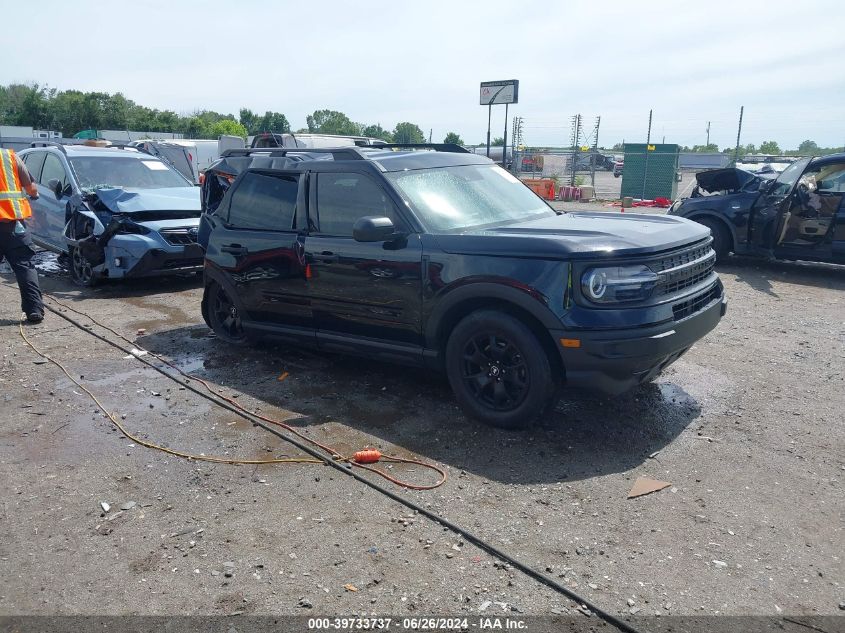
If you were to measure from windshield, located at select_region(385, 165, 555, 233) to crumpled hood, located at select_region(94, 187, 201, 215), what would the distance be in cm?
538

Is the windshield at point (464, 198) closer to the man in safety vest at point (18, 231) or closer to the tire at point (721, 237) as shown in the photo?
the man in safety vest at point (18, 231)

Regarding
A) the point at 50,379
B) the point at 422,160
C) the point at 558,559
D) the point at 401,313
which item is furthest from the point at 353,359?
the point at 558,559

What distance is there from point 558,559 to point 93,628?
201cm

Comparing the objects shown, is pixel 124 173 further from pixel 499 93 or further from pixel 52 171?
pixel 499 93

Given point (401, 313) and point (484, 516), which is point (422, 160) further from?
point (484, 516)

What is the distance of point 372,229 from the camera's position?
184 inches

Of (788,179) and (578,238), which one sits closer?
(578,238)

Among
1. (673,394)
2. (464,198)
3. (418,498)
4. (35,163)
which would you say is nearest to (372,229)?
(464,198)

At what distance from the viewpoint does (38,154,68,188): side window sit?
10.2 meters

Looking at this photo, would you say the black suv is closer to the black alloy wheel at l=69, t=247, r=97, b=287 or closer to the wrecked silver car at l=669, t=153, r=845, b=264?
the black alloy wheel at l=69, t=247, r=97, b=287

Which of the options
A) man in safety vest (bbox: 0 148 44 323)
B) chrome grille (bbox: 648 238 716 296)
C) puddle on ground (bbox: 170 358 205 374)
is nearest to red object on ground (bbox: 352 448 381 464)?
chrome grille (bbox: 648 238 716 296)

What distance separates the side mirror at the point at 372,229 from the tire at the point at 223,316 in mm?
2338

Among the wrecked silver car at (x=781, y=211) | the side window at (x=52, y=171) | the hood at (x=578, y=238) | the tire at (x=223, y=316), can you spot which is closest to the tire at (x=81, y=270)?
the side window at (x=52, y=171)

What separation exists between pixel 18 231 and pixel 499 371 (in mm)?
6042
